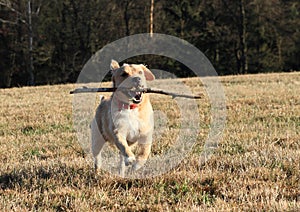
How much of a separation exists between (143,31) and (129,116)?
30.2 meters

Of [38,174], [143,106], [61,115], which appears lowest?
[38,174]

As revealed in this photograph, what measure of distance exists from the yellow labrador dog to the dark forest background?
94.2 ft

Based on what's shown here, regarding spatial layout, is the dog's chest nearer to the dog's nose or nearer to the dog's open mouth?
the dog's open mouth

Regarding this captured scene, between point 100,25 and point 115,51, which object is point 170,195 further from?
→ point 100,25

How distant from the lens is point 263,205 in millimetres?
3887

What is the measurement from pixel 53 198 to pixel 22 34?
3271 cm

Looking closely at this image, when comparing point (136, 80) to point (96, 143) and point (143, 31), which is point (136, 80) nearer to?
point (96, 143)

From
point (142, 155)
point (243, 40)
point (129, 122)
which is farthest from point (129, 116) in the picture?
point (243, 40)

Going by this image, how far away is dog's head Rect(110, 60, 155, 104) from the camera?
516 cm

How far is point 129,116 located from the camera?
16.9 ft

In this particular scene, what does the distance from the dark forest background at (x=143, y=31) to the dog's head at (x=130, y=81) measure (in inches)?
1126

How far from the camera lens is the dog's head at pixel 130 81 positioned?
516 centimetres

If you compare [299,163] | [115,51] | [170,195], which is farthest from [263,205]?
[115,51]

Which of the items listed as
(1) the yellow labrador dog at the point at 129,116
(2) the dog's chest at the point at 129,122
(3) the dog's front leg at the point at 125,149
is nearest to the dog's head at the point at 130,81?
(1) the yellow labrador dog at the point at 129,116
